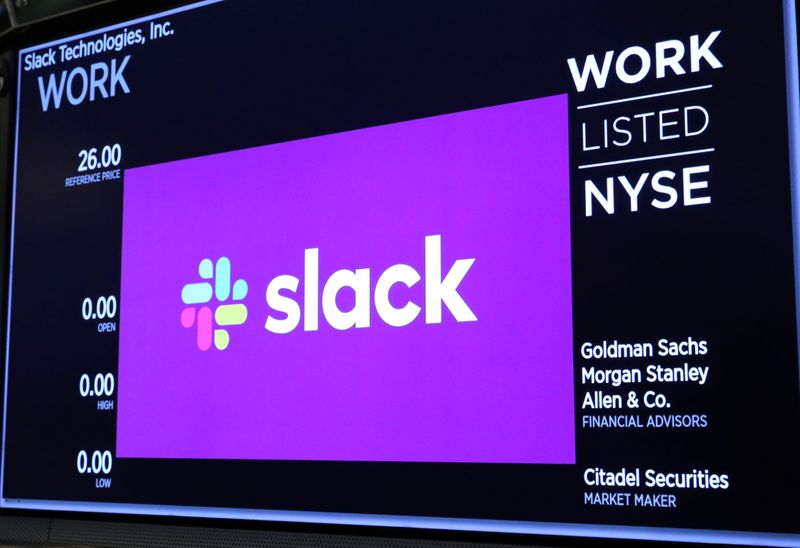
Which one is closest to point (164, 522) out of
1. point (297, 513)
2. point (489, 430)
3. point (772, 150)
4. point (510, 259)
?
point (297, 513)

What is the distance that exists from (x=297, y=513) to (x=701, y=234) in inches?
34.3

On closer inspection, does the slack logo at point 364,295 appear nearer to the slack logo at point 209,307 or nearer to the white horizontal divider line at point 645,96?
the slack logo at point 209,307

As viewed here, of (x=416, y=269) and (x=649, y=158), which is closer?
(x=649, y=158)

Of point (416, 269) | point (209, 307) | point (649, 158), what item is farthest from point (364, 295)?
point (649, 158)

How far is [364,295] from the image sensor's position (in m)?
1.97

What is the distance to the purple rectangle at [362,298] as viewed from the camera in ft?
5.93

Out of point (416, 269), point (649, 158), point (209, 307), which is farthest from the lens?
point (209, 307)

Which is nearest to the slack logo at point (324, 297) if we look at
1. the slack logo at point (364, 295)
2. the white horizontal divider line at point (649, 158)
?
the slack logo at point (364, 295)

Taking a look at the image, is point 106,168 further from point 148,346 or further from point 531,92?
point 531,92

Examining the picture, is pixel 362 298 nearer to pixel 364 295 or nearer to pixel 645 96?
pixel 364 295

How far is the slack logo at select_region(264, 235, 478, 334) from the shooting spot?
1882 millimetres

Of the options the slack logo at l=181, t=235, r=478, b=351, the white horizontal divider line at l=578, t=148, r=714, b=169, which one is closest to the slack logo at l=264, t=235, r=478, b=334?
the slack logo at l=181, t=235, r=478, b=351

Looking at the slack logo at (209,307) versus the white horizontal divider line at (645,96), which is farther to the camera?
the slack logo at (209,307)

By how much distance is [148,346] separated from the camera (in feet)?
7.25
